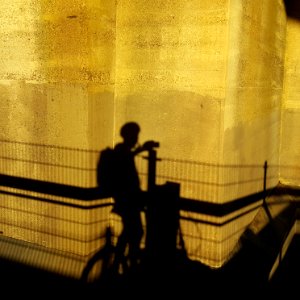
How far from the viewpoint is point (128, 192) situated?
6.05 m

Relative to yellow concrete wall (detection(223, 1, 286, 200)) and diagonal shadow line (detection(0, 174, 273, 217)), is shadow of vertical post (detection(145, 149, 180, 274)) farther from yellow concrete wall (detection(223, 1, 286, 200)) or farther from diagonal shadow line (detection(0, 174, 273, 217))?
yellow concrete wall (detection(223, 1, 286, 200))

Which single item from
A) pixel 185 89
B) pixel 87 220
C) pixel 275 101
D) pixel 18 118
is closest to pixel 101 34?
pixel 185 89

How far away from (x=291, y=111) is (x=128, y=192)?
4.48 metres

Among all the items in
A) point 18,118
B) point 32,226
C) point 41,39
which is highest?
point 41,39

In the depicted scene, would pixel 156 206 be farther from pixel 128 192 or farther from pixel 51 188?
pixel 51 188

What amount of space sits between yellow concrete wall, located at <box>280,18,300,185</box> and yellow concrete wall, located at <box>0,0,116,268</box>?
4461 millimetres

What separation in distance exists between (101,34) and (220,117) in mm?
1929

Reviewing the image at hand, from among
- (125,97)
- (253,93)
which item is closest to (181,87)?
(125,97)

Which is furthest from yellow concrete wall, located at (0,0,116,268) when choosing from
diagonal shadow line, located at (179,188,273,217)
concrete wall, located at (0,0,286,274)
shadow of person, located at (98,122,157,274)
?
diagonal shadow line, located at (179,188,273,217)

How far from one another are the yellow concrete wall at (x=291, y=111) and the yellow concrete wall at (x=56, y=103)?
14.6 ft

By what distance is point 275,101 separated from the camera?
814 cm

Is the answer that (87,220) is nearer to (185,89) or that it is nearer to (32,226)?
(32,226)

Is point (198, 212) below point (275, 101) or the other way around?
below

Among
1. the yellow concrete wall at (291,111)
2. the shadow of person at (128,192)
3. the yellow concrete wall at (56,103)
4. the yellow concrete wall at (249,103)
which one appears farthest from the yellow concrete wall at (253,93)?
the yellow concrete wall at (56,103)
